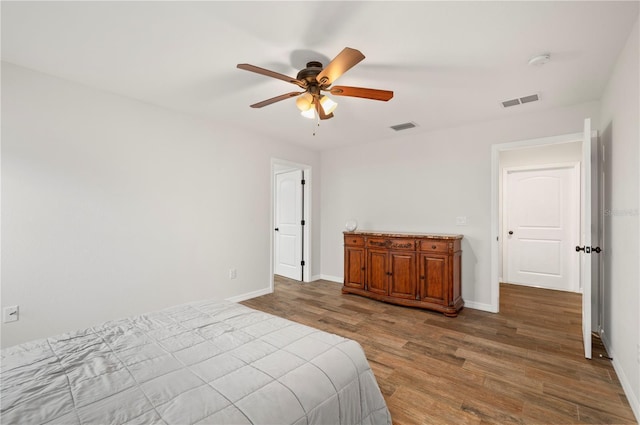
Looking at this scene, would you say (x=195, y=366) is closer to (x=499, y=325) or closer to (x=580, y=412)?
(x=580, y=412)

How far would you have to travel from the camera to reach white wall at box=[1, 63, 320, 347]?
2.44m

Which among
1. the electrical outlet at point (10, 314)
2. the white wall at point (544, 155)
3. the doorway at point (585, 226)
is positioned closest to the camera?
the electrical outlet at point (10, 314)

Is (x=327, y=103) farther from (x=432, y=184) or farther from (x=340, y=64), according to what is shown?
(x=432, y=184)

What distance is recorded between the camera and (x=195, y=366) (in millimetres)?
1275

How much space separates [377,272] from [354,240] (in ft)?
2.01

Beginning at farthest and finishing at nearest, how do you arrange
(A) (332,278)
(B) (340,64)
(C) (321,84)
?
(A) (332,278) → (C) (321,84) → (B) (340,64)

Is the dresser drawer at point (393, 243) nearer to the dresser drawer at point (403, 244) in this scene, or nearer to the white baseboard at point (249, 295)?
the dresser drawer at point (403, 244)

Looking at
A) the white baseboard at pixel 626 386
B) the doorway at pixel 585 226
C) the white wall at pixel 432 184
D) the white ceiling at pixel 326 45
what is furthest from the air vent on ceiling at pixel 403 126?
the white baseboard at pixel 626 386

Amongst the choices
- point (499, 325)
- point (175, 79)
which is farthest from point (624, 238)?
point (175, 79)

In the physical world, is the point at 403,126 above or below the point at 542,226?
above

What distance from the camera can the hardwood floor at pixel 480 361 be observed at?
1.84 m

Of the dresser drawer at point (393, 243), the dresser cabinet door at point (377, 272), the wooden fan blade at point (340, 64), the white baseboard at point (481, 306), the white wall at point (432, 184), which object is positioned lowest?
the white baseboard at point (481, 306)

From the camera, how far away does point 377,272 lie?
4.20m

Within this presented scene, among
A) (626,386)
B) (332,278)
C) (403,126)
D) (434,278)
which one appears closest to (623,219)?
(626,386)
